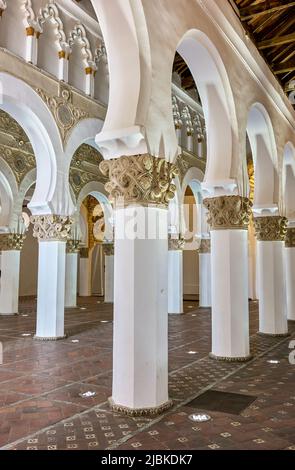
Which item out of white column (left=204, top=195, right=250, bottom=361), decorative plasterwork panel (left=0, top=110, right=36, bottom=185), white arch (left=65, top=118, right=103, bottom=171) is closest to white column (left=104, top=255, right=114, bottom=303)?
decorative plasterwork panel (left=0, top=110, right=36, bottom=185)

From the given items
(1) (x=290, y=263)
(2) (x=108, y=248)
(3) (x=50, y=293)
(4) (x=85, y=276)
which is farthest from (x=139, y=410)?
(4) (x=85, y=276)

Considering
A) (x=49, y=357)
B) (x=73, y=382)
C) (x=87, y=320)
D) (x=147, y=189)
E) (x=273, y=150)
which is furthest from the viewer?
→ (x=87, y=320)

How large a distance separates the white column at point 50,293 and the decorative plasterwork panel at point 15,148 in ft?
15.3

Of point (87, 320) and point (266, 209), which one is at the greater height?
point (266, 209)

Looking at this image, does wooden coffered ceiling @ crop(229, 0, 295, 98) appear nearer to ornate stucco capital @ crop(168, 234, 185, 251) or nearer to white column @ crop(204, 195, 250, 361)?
white column @ crop(204, 195, 250, 361)

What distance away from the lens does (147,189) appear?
4316 mm

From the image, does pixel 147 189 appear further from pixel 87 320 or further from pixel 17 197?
pixel 17 197

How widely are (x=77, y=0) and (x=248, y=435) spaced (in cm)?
930

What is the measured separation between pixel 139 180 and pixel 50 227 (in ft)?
15.9

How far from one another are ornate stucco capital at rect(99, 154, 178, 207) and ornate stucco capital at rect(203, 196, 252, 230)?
2.25m

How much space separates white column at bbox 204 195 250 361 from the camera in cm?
649

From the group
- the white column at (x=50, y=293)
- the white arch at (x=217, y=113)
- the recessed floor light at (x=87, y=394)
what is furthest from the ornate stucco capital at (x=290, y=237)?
the recessed floor light at (x=87, y=394)
